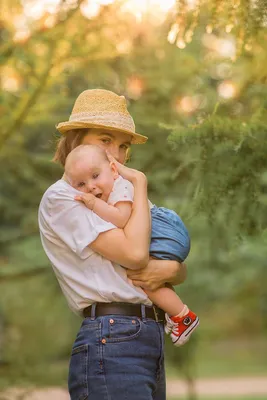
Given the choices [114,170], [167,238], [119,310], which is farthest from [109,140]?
[119,310]

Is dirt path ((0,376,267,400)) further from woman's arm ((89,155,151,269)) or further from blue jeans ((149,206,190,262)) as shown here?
woman's arm ((89,155,151,269))

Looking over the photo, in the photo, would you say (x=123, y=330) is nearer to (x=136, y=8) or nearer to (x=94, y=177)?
(x=94, y=177)

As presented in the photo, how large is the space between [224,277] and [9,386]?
8.00 meters

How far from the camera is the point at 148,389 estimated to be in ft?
9.64

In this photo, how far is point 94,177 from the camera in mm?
3070

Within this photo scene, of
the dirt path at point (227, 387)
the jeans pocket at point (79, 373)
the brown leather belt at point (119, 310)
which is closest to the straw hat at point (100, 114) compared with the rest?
the brown leather belt at point (119, 310)

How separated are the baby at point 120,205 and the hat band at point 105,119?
14cm

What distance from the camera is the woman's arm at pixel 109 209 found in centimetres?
298

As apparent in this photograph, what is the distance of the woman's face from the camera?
3.25 m

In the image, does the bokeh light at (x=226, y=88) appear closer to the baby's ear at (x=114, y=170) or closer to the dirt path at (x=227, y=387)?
the baby's ear at (x=114, y=170)

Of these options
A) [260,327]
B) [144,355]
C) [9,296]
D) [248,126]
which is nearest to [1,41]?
[248,126]

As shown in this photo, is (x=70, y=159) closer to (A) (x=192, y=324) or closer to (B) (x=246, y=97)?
(A) (x=192, y=324)

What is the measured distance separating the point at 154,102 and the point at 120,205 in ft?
12.9

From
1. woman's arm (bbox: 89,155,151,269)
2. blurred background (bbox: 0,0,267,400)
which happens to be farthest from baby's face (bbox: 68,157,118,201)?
blurred background (bbox: 0,0,267,400)
